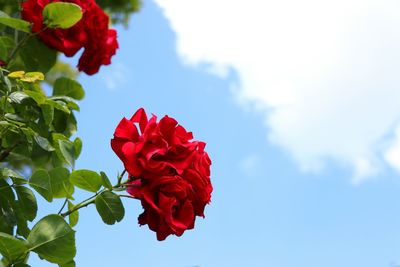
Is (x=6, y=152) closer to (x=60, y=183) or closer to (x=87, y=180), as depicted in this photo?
(x=60, y=183)

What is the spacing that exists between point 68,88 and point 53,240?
72 centimetres

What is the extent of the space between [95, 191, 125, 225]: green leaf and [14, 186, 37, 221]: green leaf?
18cm

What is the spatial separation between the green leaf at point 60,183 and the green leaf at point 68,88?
50cm

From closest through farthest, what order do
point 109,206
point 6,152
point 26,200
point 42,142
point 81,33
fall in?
point 109,206 → point 26,200 → point 42,142 → point 6,152 → point 81,33

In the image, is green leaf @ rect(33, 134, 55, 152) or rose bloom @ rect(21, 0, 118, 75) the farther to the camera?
rose bloom @ rect(21, 0, 118, 75)

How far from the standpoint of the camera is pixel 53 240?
0.95 metres

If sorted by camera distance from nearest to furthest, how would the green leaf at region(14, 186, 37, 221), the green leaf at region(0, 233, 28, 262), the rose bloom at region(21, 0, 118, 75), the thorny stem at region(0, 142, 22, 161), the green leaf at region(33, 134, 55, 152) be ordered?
1. the green leaf at region(0, 233, 28, 262)
2. the green leaf at region(14, 186, 37, 221)
3. the green leaf at region(33, 134, 55, 152)
4. the thorny stem at region(0, 142, 22, 161)
5. the rose bloom at region(21, 0, 118, 75)

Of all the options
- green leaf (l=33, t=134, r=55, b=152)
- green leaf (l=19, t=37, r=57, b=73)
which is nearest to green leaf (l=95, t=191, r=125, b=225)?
green leaf (l=33, t=134, r=55, b=152)

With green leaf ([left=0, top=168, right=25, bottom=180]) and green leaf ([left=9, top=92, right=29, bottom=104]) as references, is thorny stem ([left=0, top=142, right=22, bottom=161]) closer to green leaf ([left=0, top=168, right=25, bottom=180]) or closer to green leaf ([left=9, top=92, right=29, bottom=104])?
green leaf ([left=9, top=92, right=29, bottom=104])

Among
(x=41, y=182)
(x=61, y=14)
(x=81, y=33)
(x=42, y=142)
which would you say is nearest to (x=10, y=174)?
(x=41, y=182)

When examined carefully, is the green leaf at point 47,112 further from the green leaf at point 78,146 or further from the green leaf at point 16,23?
the green leaf at point 16,23

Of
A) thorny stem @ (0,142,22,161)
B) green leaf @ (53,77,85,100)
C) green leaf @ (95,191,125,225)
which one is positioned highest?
green leaf @ (53,77,85,100)

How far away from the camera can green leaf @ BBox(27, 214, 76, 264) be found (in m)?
0.95

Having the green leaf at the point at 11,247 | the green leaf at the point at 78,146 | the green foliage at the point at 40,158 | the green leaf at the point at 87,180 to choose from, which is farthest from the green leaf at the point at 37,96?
the green leaf at the point at 11,247
